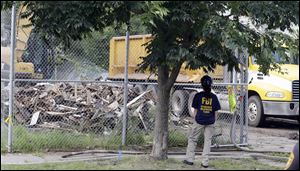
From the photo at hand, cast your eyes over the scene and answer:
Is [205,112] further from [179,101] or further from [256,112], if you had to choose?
[256,112]

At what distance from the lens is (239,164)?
32.2 feet

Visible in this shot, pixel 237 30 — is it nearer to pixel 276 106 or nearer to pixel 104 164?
pixel 104 164

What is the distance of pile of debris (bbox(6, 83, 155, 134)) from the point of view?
12.7 metres

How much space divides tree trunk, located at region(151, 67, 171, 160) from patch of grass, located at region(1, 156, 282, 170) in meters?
0.18

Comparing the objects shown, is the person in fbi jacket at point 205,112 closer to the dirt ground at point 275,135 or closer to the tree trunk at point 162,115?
the tree trunk at point 162,115

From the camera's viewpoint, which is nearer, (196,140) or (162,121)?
(196,140)

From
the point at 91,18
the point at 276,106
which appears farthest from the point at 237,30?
the point at 276,106

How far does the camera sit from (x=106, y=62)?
17688mm

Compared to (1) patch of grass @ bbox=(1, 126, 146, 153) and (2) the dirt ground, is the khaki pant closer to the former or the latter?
(1) patch of grass @ bbox=(1, 126, 146, 153)

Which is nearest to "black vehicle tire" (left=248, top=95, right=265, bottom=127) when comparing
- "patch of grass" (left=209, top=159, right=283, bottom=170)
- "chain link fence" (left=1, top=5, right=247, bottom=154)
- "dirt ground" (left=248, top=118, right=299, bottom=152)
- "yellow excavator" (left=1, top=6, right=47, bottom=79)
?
"dirt ground" (left=248, top=118, right=299, bottom=152)

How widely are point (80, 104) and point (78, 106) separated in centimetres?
8

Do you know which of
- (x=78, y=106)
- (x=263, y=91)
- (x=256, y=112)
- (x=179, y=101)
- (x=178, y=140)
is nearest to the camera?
(x=178, y=140)

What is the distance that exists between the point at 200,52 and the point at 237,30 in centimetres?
67

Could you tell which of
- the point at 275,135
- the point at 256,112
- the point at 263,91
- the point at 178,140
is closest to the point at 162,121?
the point at 178,140
